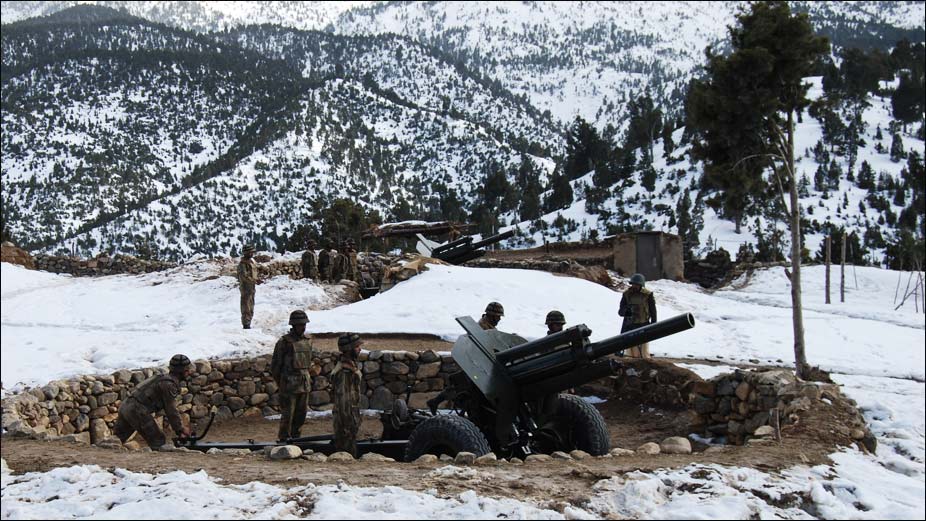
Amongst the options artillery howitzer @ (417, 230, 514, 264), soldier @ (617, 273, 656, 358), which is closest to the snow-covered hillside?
artillery howitzer @ (417, 230, 514, 264)

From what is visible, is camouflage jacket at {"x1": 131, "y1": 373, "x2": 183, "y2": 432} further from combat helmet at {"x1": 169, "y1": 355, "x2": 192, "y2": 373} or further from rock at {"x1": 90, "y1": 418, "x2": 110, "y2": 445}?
rock at {"x1": 90, "y1": 418, "x2": 110, "y2": 445}

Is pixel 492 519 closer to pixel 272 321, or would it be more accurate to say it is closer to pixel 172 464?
pixel 172 464

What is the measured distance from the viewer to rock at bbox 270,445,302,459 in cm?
623

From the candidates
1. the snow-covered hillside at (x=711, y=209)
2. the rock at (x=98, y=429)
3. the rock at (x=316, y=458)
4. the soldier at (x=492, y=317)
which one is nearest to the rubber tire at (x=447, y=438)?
the rock at (x=316, y=458)

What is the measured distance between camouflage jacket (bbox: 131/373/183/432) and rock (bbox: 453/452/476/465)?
Result: 3154mm

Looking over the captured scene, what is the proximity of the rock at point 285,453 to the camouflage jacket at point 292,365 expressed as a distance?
2130 mm

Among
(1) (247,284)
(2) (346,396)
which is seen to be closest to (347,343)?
(2) (346,396)

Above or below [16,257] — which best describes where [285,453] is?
below

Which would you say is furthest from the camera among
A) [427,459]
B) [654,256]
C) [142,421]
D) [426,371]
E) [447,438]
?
[654,256]

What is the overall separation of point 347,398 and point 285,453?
1.09 metres

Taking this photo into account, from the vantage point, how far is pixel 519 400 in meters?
6.88

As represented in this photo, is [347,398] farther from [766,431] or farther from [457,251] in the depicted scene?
[457,251]

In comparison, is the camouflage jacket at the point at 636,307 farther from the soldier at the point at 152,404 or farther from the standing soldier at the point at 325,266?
the standing soldier at the point at 325,266

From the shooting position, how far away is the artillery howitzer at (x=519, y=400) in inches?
250
